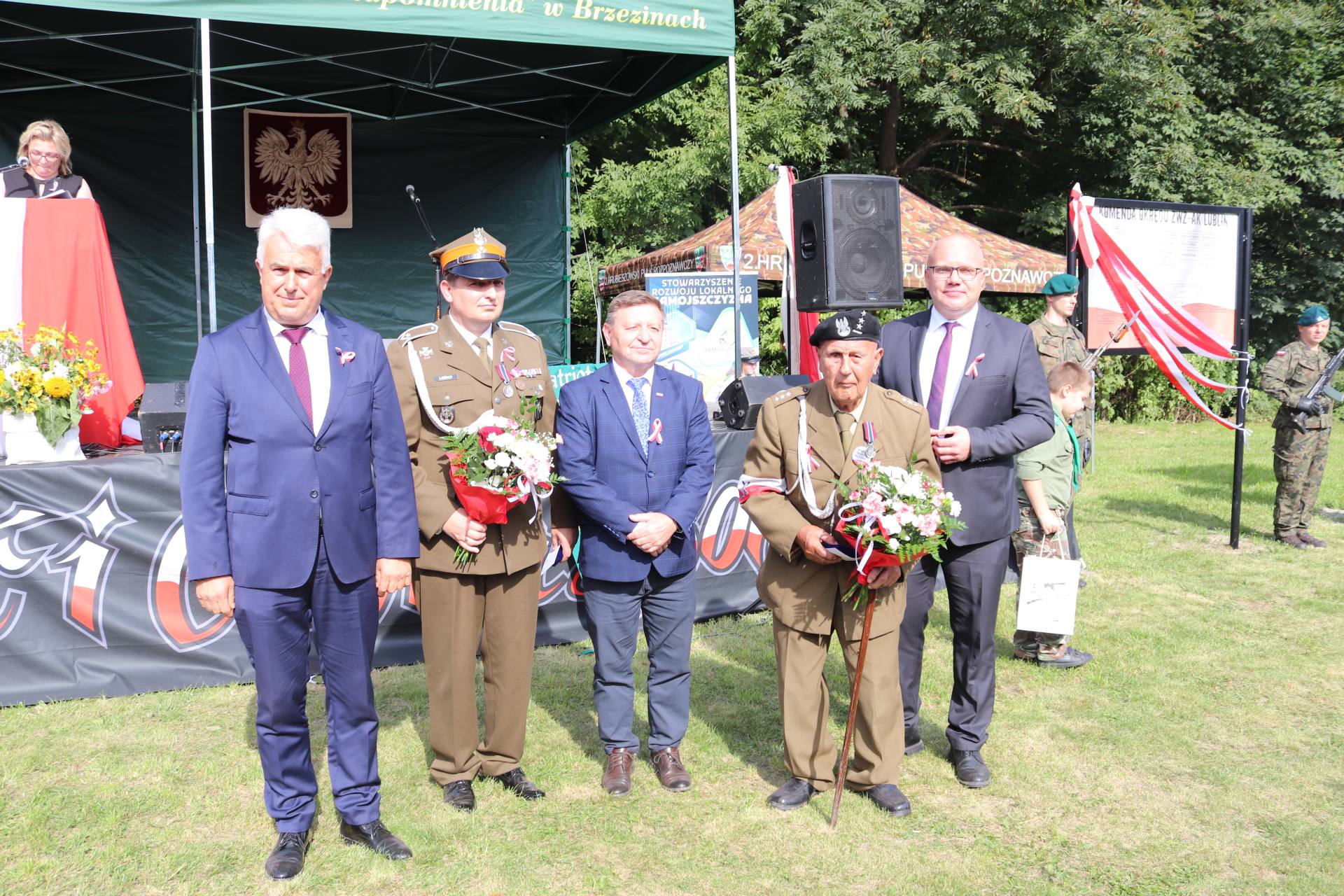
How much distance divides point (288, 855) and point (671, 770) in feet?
4.58

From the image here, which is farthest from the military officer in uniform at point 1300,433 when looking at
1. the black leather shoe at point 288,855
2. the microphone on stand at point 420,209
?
the black leather shoe at point 288,855

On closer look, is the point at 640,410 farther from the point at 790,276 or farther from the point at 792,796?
the point at 790,276

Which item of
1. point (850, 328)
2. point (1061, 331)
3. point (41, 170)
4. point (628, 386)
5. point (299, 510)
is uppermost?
point (41, 170)

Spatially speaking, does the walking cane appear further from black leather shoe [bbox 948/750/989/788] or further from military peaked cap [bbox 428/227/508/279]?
military peaked cap [bbox 428/227/508/279]

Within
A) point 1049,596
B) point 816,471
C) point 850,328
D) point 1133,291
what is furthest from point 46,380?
point 1133,291

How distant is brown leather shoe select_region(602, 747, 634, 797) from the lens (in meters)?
3.78

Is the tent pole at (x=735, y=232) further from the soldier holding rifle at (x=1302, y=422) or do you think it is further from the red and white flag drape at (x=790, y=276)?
the soldier holding rifle at (x=1302, y=422)

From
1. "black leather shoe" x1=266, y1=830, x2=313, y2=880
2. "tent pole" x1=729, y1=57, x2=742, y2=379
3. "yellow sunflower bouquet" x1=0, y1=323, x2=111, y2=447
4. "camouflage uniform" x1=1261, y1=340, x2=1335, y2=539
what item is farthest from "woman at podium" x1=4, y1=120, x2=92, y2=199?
"camouflage uniform" x1=1261, y1=340, x2=1335, y2=539

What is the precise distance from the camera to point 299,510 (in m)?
2.98

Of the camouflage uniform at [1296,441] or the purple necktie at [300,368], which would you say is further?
the camouflage uniform at [1296,441]

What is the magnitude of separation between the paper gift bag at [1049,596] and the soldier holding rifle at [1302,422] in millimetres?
4497

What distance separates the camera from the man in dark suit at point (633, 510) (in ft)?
12.2

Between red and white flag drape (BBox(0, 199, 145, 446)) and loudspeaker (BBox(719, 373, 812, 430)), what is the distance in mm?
3438

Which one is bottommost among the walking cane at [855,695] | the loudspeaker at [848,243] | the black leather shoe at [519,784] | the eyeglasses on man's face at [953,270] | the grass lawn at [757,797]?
the grass lawn at [757,797]
